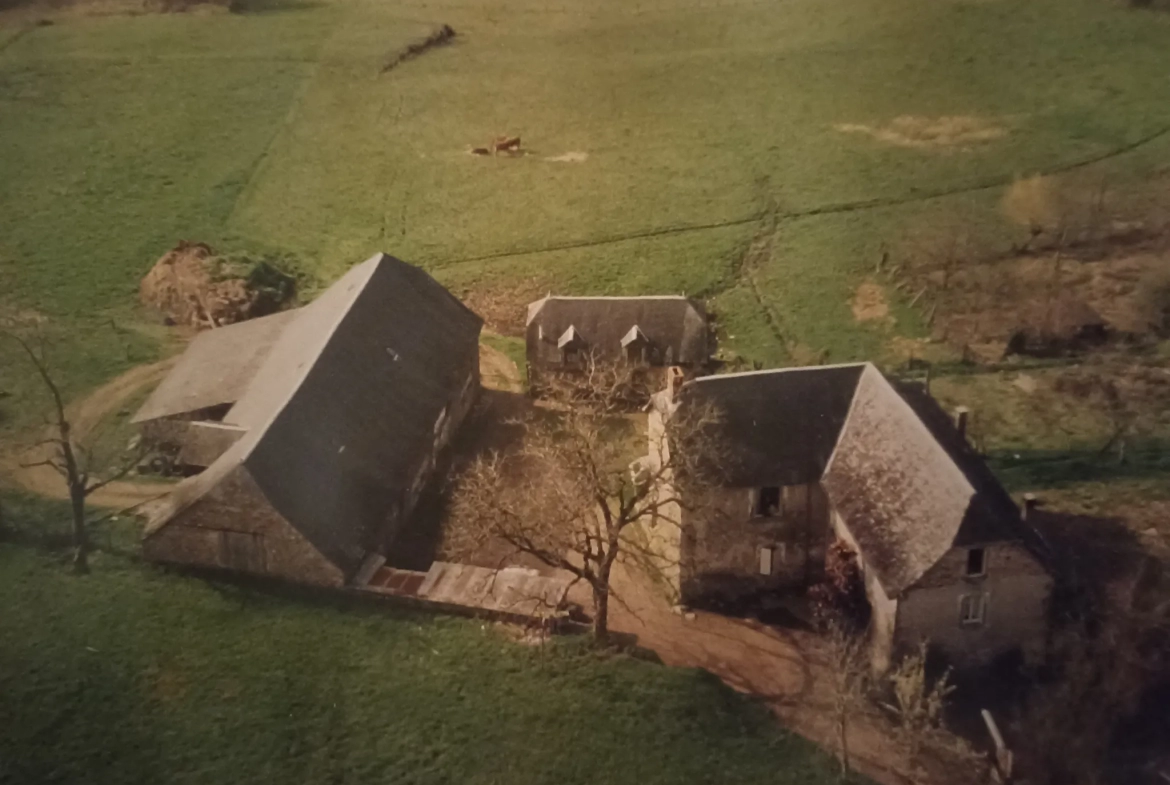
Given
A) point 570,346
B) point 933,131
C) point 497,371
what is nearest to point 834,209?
point 933,131

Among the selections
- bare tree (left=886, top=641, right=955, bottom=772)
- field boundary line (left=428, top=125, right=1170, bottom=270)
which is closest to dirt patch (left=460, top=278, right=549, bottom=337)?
field boundary line (left=428, top=125, right=1170, bottom=270)

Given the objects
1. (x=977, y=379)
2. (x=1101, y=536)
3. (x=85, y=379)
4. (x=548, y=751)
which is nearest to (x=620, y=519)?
(x=548, y=751)

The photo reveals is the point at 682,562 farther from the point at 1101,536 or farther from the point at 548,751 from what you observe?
the point at 1101,536

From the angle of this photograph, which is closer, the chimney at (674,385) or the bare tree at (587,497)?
the bare tree at (587,497)

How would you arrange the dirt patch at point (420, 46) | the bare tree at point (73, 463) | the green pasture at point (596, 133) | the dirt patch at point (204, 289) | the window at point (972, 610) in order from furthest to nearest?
the dirt patch at point (420, 46)
the green pasture at point (596, 133)
the dirt patch at point (204, 289)
the bare tree at point (73, 463)
the window at point (972, 610)

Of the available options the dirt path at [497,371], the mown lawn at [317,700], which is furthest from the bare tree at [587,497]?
the dirt path at [497,371]

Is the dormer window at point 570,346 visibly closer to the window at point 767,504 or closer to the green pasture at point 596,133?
the green pasture at point 596,133

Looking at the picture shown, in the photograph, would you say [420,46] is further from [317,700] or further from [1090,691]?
[1090,691]

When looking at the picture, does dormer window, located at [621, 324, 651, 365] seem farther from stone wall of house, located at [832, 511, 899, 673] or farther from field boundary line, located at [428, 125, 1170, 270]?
stone wall of house, located at [832, 511, 899, 673]
